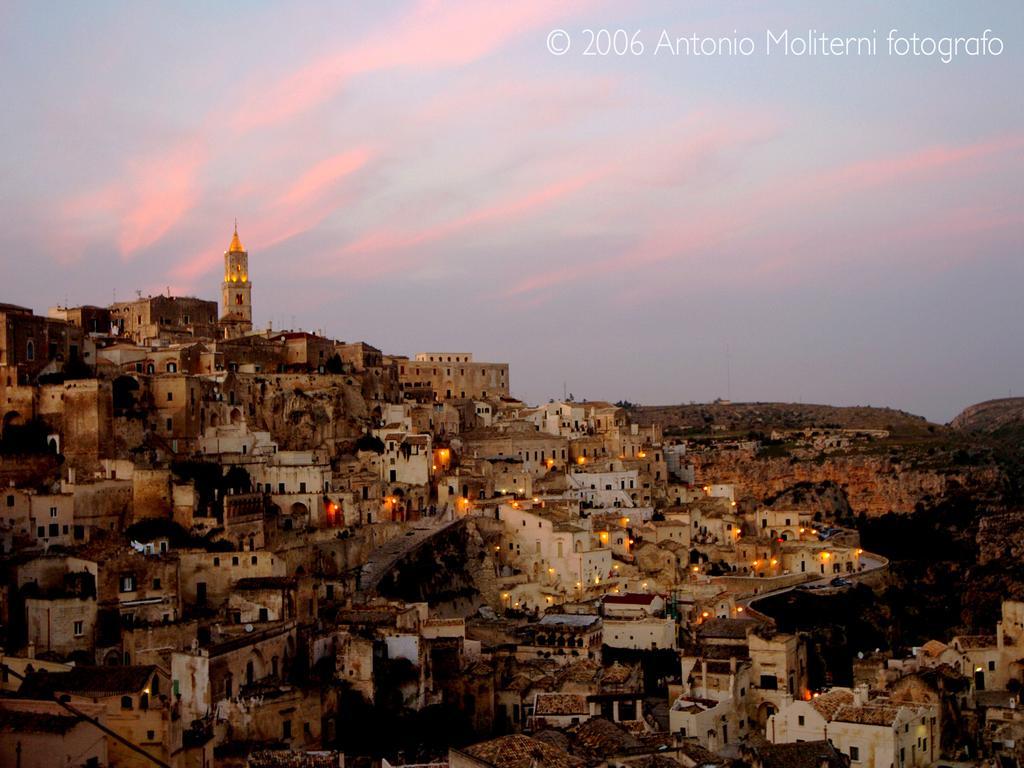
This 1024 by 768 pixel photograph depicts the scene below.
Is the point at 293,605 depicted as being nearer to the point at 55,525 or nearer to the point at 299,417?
the point at 55,525

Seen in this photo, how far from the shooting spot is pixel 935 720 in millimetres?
29594

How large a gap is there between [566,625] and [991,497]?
137ft

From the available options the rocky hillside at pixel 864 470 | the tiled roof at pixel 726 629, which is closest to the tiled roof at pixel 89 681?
the tiled roof at pixel 726 629

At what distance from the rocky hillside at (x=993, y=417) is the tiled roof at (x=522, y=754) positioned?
99.6m

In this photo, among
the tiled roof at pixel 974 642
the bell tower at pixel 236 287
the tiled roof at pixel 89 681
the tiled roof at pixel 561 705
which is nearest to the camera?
the tiled roof at pixel 89 681

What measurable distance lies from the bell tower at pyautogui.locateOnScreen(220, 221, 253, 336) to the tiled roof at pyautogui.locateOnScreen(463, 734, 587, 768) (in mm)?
47683

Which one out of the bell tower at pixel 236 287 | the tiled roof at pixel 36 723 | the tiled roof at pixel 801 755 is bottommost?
the tiled roof at pixel 801 755

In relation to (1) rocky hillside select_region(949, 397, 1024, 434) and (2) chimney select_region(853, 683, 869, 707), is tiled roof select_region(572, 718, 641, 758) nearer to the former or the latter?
(2) chimney select_region(853, 683, 869, 707)

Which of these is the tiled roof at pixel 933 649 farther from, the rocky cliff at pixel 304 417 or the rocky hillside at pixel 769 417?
the rocky hillside at pixel 769 417

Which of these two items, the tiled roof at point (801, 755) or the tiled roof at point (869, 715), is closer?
the tiled roof at point (801, 755)

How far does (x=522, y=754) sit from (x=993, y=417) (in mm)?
115109

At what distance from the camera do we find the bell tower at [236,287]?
70.4 metres

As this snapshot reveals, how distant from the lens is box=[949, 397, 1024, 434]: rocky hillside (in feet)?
391

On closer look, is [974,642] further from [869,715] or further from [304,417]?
[304,417]
